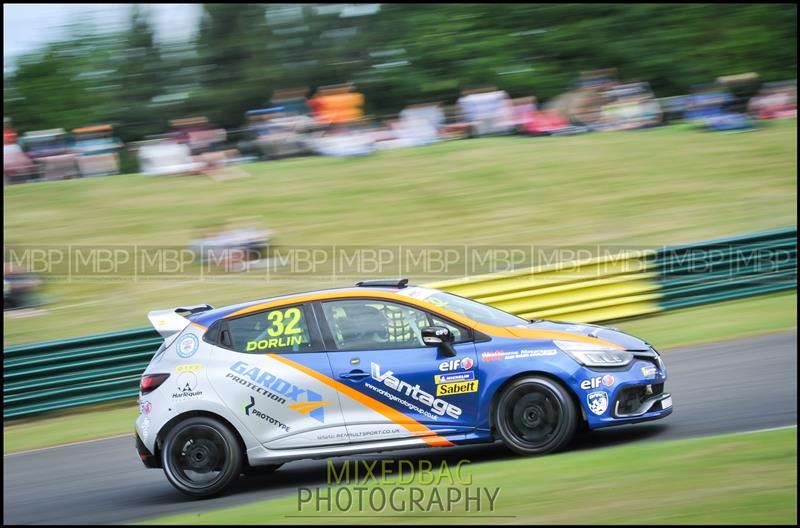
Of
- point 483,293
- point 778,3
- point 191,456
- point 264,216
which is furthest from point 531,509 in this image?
point 778,3

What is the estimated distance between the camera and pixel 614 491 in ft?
19.0

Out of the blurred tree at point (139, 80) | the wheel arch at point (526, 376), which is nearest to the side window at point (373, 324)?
the wheel arch at point (526, 376)

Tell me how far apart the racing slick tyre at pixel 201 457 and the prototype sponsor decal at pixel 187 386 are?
0.63ft

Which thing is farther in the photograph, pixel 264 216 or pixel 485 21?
pixel 485 21

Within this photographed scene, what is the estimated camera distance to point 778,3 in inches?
1176

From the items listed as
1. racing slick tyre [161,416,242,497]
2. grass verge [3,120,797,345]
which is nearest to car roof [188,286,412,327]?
racing slick tyre [161,416,242,497]

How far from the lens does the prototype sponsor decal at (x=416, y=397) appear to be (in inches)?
279

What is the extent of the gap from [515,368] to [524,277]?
620 cm

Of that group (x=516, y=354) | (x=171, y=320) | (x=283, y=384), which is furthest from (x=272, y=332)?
(x=516, y=354)

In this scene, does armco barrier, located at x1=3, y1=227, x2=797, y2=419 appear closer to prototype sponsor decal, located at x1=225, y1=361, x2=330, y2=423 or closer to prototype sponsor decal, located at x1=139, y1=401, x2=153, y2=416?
prototype sponsor decal, located at x1=225, y1=361, x2=330, y2=423

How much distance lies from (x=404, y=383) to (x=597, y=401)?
1464 millimetres

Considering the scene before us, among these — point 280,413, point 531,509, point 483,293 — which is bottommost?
point 531,509

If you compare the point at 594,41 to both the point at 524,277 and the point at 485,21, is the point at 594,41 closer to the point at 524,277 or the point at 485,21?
the point at 485,21

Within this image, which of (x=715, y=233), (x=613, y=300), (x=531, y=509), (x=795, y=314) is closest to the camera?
(x=531, y=509)
